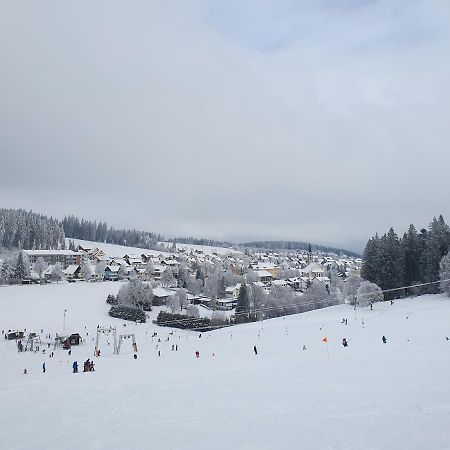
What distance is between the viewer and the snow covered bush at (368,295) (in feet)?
185

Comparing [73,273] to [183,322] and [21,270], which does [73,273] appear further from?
[183,322]

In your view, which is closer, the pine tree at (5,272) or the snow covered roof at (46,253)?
the pine tree at (5,272)

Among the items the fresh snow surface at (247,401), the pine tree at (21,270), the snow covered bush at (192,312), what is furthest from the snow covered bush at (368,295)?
the pine tree at (21,270)

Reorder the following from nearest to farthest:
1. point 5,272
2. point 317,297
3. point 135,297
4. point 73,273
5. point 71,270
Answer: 1. point 135,297
2. point 317,297
3. point 5,272
4. point 73,273
5. point 71,270

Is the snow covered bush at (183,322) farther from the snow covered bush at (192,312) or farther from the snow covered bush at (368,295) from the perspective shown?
the snow covered bush at (368,295)

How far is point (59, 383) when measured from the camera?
2262 cm

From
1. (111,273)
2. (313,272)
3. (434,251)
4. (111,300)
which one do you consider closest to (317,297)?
(434,251)

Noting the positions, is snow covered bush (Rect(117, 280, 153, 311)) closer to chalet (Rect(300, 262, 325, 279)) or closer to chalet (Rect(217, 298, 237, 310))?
chalet (Rect(217, 298, 237, 310))

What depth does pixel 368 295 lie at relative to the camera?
5647cm

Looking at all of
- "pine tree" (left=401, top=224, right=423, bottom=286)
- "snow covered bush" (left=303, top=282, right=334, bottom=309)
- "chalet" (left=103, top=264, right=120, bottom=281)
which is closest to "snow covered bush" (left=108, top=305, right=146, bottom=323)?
"snow covered bush" (left=303, top=282, right=334, bottom=309)

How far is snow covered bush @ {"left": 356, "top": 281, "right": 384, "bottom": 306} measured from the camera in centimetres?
5634

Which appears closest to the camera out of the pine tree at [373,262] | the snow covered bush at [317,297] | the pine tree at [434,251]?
the pine tree at [434,251]

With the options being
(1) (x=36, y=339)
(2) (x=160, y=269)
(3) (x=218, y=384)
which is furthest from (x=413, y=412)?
(2) (x=160, y=269)

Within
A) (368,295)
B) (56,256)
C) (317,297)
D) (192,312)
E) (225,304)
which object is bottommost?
(192,312)
